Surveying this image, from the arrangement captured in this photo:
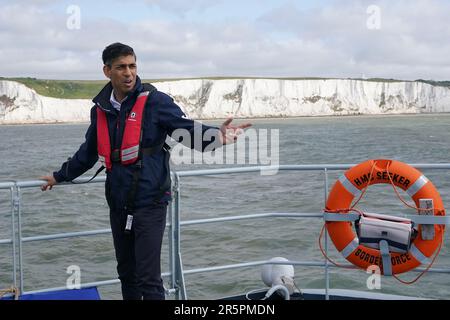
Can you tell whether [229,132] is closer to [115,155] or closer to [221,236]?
[115,155]

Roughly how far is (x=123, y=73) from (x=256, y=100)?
83.9 metres

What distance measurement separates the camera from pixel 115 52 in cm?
275

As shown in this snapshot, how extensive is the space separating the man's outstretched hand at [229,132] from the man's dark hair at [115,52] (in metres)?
0.55

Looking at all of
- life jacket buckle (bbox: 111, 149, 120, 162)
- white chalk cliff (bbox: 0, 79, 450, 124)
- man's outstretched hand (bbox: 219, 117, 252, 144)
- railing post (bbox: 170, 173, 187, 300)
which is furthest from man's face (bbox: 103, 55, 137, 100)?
white chalk cliff (bbox: 0, 79, 450, 124)

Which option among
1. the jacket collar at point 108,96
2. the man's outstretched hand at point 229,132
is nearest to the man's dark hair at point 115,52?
the jacket collar at point 108,96

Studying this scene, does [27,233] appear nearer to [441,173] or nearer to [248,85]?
[441,173]

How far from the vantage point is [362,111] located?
9406 centimetres

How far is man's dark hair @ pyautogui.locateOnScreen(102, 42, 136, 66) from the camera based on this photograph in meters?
2.74

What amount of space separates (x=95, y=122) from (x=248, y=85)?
83.4 meters

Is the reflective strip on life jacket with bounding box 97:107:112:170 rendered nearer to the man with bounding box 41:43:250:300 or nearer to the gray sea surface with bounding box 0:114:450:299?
the man with bounding box 41:43:250:300

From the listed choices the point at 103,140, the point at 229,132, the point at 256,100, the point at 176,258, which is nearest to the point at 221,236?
the point at 176,258
